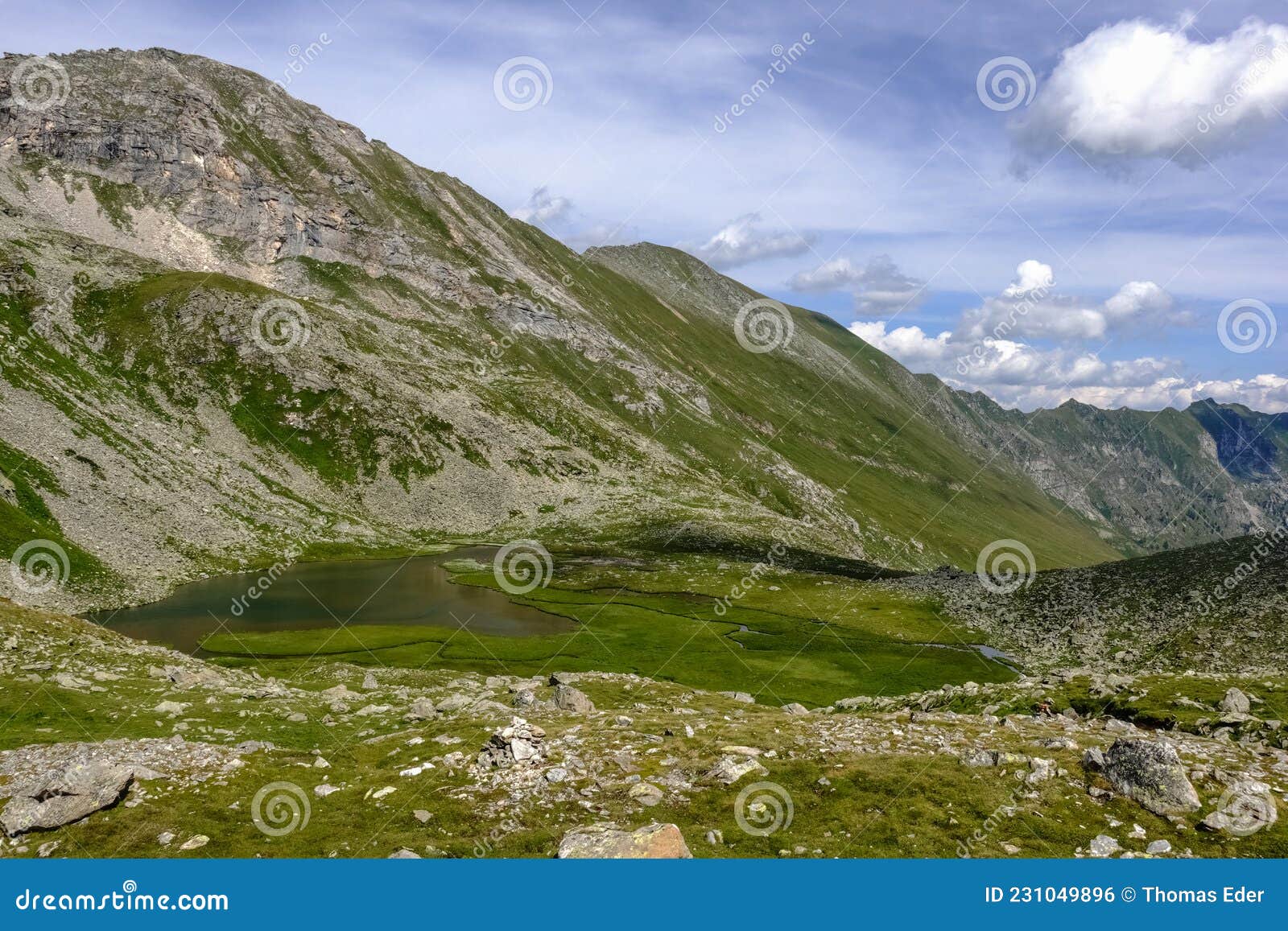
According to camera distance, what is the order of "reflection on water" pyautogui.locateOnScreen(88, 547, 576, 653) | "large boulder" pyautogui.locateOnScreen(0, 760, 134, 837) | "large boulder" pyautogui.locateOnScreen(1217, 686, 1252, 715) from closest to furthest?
"large boulder" pyautogui.locateOnScreen(0, 760, 134, 837), "large boulder" pyautogui.locateOnScreen(1217, 686, 1252, 715), "reflection on water" pyautogui.locateOnScreen(88, 547, 576, 653)

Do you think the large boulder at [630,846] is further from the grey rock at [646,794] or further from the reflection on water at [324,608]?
the reflection on water at [324,608]

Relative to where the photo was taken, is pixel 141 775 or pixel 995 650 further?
pixel 995 650

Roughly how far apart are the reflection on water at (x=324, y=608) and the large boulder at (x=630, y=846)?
210ft

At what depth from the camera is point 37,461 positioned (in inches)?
3920

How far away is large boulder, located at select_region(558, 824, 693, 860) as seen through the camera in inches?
682

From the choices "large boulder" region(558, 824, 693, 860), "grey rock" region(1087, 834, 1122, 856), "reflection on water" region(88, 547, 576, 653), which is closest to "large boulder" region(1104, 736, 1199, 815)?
"grey rock" region(1087, 834, 1122, 856)

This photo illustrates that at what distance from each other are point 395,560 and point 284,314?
94.3 metres

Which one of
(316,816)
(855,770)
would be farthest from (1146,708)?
(316,816)

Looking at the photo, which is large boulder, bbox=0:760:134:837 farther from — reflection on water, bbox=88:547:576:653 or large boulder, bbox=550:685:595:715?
reflection on water, bbox=88:547:576:653

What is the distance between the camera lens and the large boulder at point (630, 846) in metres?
17.3

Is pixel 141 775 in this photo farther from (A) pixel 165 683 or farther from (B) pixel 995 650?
(B) pixel 995 650

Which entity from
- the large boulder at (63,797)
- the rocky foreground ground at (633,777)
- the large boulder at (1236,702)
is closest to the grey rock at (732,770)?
the rocky foreground ground at (633,777)

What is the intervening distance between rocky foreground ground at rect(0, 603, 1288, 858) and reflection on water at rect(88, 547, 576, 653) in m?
44.5

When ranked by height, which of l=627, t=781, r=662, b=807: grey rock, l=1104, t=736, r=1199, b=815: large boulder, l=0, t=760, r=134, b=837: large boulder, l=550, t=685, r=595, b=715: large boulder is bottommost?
l=0, t=760, r=134, b=837: large boulder
